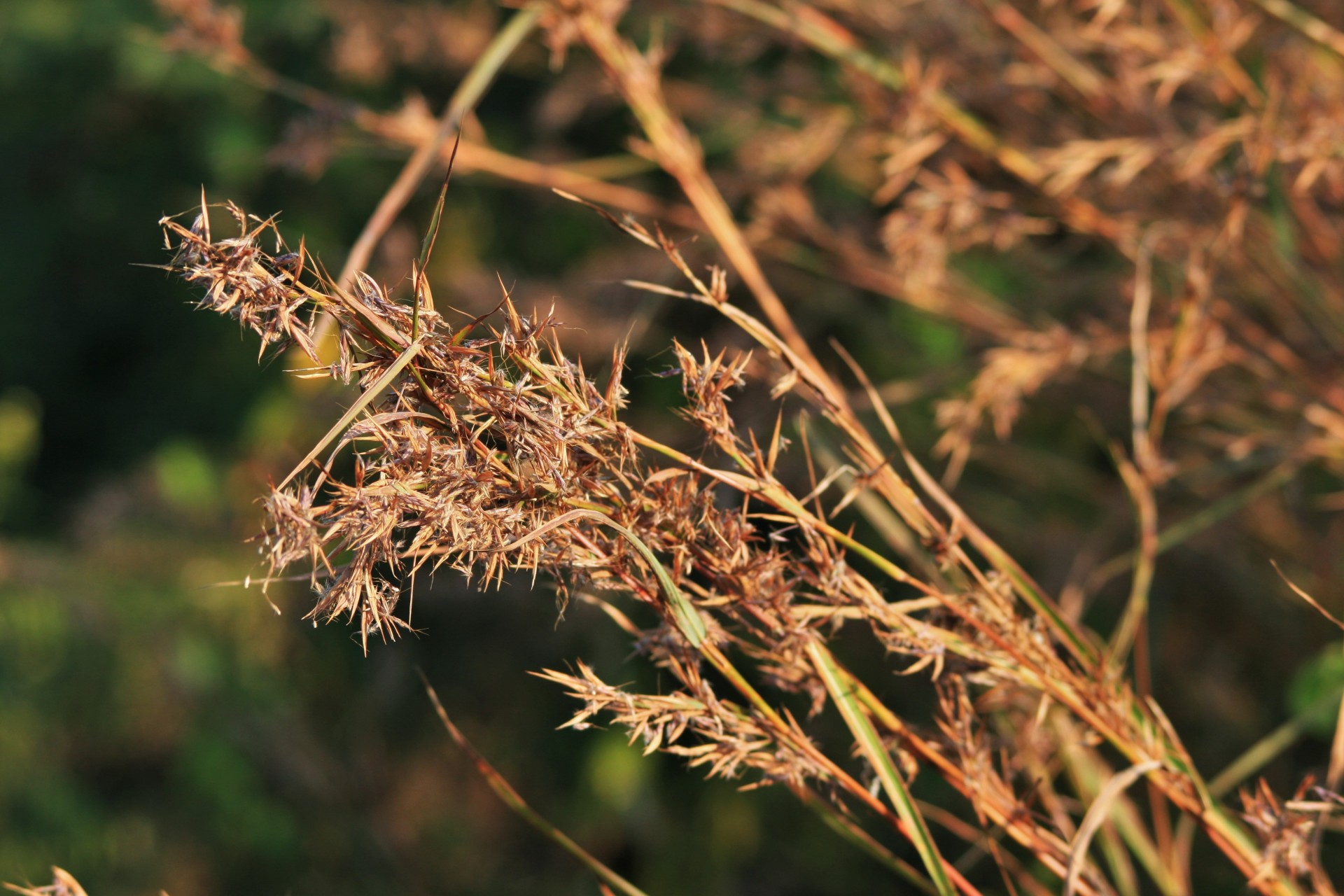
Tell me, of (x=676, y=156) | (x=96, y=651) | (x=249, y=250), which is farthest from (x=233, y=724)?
(x=249, y=250)

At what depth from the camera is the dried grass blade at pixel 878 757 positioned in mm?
432

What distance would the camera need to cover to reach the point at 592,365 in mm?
1519

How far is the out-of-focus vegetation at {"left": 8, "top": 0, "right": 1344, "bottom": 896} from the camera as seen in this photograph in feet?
2.90

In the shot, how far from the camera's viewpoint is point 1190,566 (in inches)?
51.9

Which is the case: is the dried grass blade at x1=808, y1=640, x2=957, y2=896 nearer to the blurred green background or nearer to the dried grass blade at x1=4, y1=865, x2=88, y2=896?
the dried grass blade at x1=4, y1=865, x2=88, y2=896

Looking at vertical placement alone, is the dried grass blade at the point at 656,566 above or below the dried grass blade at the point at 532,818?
above

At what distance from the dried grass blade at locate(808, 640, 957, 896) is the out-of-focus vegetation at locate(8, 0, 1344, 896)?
0.09 meters

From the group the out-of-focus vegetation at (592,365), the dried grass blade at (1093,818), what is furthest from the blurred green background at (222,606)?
the dried grass blade at (1093,818)

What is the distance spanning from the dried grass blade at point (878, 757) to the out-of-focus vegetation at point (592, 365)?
0.30ft

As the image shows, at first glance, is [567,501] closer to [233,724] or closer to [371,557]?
[371,557]

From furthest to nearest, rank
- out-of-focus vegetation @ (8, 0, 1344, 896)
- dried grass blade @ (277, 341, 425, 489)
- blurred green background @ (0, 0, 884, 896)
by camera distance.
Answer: blurred green background @ (0, 0, 884, 896) < out-of-focus vegetation @ (8, 0, 1344, 896) < dried grass blade @ (277, 341, 425, 489)

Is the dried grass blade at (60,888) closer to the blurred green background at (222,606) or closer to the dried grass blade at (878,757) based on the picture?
the dried grass blade at (878,757)

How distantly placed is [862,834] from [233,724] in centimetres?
151

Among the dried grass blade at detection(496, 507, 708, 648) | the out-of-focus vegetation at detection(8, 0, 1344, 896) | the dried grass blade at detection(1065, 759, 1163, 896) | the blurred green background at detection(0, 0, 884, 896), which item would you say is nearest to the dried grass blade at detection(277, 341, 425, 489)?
the dried grass blade at detection(496, 507, 708, 648)
